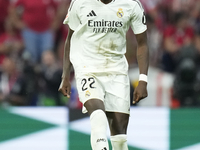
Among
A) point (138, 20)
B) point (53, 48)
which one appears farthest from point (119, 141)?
point (53, 48)

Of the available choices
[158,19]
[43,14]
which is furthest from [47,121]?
[158,19]

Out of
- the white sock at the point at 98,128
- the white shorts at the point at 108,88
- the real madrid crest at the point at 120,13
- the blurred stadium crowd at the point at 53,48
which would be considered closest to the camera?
the white sock at the point at 98,128

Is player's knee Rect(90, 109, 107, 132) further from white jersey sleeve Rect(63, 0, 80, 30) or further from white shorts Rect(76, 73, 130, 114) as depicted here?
white jersey sleeve Rect(63, 0, 80, 30)

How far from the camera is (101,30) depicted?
5.40 m

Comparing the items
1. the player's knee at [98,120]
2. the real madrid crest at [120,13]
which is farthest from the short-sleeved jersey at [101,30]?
the player's knee at [98,120]

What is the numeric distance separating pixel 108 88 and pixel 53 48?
15.8 ft

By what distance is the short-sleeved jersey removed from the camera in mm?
5402

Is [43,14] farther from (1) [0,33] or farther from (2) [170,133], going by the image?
(2) [170,133]

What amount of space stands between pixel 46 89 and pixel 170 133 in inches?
97.1

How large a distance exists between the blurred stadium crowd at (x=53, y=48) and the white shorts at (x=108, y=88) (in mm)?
3362

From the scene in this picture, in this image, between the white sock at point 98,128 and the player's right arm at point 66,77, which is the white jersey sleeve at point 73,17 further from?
the white sock at point 98,128

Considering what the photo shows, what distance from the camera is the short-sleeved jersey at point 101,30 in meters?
5.40

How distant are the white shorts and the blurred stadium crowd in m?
3.36

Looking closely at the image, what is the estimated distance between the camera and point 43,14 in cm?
1014
